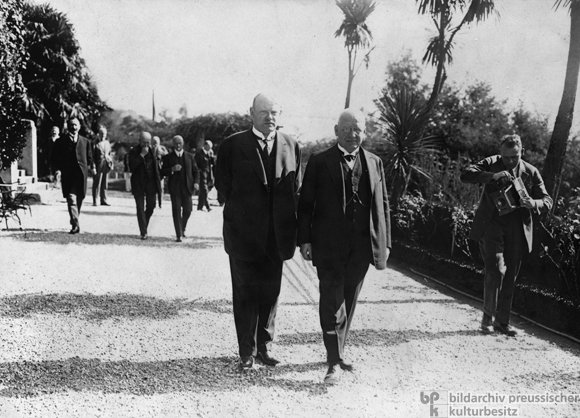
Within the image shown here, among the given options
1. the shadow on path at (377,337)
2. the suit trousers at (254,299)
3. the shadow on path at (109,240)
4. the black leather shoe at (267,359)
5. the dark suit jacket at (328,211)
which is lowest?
the shadow on path at (377,337)

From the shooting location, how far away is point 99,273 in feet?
23.8

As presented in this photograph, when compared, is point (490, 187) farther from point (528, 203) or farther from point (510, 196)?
point (528, 203)

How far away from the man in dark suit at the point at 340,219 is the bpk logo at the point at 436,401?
0.57 m

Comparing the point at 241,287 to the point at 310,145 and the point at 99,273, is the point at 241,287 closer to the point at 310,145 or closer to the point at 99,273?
the point at 99,273

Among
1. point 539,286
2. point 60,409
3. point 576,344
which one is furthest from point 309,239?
point 539,286

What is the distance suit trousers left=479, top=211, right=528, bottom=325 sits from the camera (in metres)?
5.41

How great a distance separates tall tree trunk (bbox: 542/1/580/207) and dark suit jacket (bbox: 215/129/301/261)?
14.1ft

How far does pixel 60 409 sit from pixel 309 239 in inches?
74.9

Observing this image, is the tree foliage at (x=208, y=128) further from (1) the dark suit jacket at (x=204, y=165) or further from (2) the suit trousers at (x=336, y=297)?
(2) the suit trousers at (x=336, y=297)

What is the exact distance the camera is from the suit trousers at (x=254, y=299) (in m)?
4.20

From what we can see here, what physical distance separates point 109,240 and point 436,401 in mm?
7272

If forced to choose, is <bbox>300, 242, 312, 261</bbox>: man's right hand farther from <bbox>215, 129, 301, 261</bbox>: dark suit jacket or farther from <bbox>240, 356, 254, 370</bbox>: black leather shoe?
<bbox>240, 356, 254, 370</bbox>: black leather shoe

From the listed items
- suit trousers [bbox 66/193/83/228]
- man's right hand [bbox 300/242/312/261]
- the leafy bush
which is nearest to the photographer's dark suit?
the leafy bush

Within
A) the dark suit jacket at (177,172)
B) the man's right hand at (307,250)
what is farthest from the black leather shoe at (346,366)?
the dark suit jacket at (177,172)
